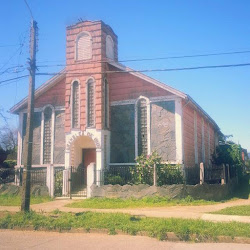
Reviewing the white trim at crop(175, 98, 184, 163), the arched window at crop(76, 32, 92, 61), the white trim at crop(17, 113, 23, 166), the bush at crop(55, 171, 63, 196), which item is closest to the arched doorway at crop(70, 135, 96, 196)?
the bush at crop(55, 171, 63, 196)

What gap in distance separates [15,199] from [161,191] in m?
7.90

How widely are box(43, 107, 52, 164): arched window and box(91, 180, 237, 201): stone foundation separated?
569 cm

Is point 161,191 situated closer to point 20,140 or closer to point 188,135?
point 188,135

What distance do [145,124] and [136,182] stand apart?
3867 mm

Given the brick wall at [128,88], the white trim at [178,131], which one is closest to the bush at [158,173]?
the white trim at [178,131]

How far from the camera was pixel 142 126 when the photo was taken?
18062 millimetres

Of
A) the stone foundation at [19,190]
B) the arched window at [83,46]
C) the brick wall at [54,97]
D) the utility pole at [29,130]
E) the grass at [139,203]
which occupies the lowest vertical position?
the grass at [139,203]

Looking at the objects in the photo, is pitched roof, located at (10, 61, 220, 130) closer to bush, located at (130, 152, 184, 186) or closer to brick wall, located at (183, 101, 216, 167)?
brick wall, located at (183, 101, 216, 167)

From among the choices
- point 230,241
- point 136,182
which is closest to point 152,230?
point 230,241

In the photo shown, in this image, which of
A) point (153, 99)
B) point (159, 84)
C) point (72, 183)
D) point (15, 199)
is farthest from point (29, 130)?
point (159, 84)

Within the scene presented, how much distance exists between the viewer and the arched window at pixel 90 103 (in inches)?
716

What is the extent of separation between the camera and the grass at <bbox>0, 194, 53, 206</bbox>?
48.8 feet

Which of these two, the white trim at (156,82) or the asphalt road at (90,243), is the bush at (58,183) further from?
the asphalt road at (90,243)

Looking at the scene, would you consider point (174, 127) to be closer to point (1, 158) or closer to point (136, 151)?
point (136, 151)
